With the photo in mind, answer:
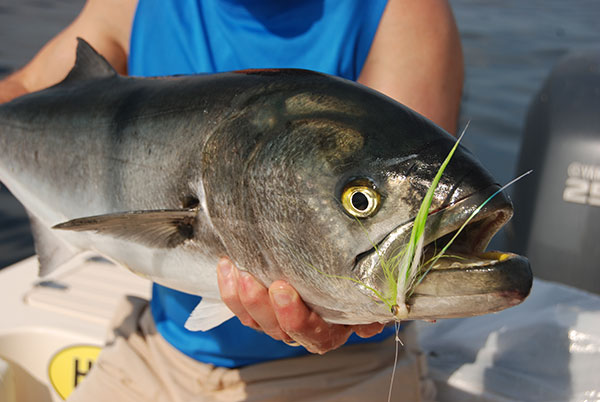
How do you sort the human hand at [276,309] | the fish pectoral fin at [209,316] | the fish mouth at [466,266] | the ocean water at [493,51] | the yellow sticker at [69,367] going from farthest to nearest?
the ocean water at [493,51], the yellow sticker at [69,367], the fish pectoral fin at [209,316], the human hand at [276,309], the fish mouth at [466,266]

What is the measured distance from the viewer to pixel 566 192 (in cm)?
333

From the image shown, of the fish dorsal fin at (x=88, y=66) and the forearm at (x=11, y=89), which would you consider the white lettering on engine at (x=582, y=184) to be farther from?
the forearm at (x=11, y=89)

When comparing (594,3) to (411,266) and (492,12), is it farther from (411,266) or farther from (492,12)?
(411,266)

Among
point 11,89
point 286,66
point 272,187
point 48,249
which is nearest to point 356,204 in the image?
point 272,187

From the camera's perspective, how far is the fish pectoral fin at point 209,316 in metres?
1.47

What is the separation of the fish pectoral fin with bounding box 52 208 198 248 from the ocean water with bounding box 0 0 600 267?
4.33 m

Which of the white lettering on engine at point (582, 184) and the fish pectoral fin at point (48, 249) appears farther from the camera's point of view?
the white lettering on engine at point (582, 184)

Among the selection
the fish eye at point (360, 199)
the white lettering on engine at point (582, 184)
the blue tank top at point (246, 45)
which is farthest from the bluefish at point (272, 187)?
the white lettering on engine at point (582, 184)

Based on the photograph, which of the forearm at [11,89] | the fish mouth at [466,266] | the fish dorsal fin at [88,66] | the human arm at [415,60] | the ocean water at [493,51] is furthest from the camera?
the ocean water at [493,51]

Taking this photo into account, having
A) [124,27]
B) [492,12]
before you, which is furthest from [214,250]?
[492,12]

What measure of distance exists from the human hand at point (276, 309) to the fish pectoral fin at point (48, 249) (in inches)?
35.7

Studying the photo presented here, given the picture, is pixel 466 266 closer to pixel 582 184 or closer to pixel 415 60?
pixel 415 60

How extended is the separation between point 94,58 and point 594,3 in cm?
1454

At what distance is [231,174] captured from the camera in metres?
1.25
